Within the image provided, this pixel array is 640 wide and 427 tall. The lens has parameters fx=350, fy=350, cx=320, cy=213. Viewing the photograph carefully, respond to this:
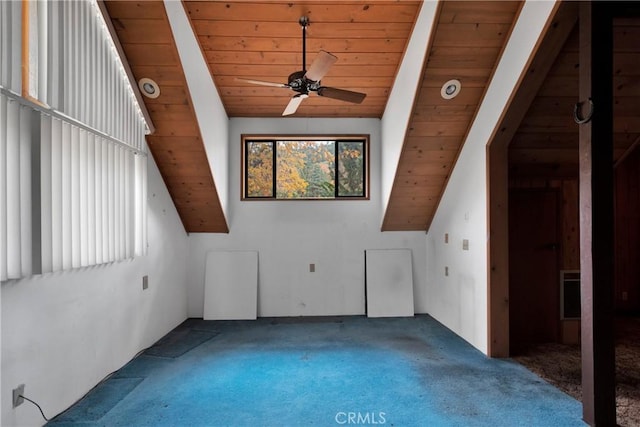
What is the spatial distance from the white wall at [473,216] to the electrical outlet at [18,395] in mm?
3543

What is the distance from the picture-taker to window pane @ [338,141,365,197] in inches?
198

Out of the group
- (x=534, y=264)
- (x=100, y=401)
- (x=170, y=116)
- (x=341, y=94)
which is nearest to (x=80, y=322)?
(x=100, y=401)

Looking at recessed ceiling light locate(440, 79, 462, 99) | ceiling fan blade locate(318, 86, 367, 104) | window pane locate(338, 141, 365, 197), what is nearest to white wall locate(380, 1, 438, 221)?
recessed ceiling light locate(440, 79, 462, 99)

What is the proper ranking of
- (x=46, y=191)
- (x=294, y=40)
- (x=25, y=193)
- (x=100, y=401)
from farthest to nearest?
(x=294, y=40) → (x=100, y=401) → (x=46, y=191) → (x=25, y=193)

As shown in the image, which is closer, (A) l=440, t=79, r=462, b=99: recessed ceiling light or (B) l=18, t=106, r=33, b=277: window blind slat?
(B) l=18, t=106, r=33, b=277: window blind slat

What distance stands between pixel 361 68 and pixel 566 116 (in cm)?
207

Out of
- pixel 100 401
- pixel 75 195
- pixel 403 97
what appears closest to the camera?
pixel 75 195

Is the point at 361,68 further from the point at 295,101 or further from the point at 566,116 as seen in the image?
the point at 566,116

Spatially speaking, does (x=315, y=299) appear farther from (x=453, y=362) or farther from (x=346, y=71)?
(x=346, y=71)

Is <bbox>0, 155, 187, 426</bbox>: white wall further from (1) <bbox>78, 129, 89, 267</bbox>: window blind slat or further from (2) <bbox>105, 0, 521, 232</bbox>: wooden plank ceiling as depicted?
(2) <bbox>105, 0, 521, 232</bbox>: wooden plank ceiling

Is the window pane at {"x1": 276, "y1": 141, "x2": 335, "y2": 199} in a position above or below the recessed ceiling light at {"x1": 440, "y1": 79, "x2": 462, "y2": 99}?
below

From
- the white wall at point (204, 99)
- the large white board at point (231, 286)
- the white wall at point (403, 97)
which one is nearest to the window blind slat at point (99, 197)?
the white wall at point (204, 99)

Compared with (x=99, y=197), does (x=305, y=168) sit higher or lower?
higher

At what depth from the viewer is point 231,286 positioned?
4805 mm
